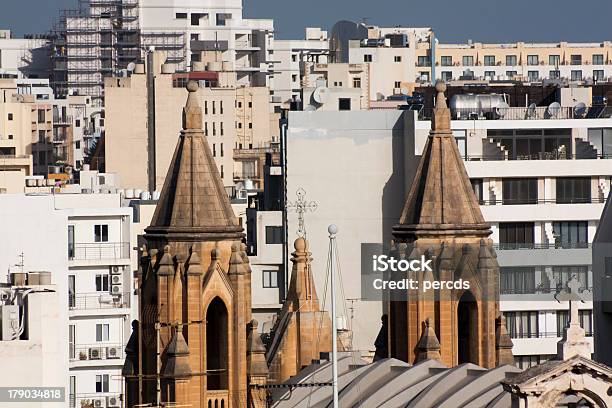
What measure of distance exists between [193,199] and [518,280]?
53.1 feet

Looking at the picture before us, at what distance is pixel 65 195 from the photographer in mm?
94188

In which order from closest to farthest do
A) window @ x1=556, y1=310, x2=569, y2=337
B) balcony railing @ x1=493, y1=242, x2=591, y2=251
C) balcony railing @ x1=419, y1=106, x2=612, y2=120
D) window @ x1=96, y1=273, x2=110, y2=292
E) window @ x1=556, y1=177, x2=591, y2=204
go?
1. window @ x1=556, y1=310, x2=569, y2=337
2. balcony railing @ x1=493, y1=242, x2=591, y2=251
3. window @ x1=556, y1=177, x2=591, y2=204
4. window @ x1=96, y1=273, x2=110, y2=292
5. balcony railing @ x1=419, y1=106, x2=612, y2=120

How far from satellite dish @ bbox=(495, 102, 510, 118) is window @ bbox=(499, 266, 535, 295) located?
26.2 feet

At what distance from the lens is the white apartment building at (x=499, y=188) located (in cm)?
8475

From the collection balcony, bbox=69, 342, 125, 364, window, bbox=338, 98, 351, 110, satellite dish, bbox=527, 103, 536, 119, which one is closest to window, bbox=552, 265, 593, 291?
satellite dish, bbox=527, 103, 536, 119

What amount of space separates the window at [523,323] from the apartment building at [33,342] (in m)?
23.1

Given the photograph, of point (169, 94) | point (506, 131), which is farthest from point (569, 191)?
point (169, 94)

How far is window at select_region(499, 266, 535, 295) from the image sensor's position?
275 ft

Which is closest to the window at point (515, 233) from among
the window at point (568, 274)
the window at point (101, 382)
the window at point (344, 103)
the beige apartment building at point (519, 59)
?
the window at point (568, 274)

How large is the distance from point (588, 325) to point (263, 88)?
9660 centimetres

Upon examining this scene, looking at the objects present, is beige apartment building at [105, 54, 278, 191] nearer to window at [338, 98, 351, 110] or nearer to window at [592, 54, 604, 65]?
window at [592, 54, 604, 65]

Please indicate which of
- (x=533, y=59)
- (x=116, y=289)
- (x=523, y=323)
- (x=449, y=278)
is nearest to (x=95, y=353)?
(x=116, y=289)

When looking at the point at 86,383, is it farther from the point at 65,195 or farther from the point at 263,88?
the point at 263,88

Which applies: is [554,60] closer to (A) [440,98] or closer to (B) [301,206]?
(B) [301,206]
